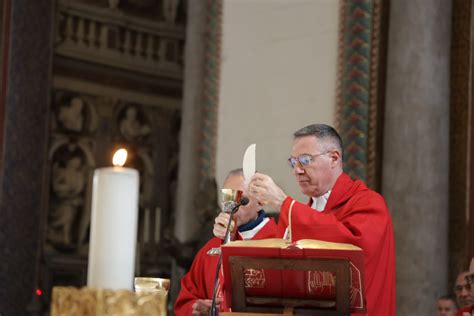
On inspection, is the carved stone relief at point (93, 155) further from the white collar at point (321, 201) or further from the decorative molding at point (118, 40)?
the white collar at point (321, 201)

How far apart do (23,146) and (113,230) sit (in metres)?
8.79

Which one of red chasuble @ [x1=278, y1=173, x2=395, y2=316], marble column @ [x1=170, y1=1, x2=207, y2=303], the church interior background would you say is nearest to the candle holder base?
red chasuble @ [x1=278, y1=173, x2=395, y2=316]

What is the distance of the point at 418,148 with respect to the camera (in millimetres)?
6996

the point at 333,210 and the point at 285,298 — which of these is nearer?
the point at 285,298

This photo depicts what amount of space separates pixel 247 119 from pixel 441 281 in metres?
2.30

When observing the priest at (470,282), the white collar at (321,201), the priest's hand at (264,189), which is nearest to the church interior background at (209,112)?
the priest at (470,282)

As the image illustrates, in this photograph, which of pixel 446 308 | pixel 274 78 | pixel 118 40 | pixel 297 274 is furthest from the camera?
pixel 118 40

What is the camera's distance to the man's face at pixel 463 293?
19.5 ft

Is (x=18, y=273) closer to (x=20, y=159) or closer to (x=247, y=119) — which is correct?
(x=20, y=159)

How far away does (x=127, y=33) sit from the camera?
11.4m

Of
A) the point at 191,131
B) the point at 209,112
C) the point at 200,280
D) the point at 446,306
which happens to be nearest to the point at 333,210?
the point at 200,280

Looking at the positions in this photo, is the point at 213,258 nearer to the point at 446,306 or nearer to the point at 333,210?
the point at 333,210

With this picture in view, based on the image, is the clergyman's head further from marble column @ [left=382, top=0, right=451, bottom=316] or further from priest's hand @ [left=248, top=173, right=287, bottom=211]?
marble column @ [left=382, top=0, right=451, bottom=316]

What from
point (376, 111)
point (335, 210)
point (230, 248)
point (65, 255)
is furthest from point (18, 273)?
point (230, 248)
